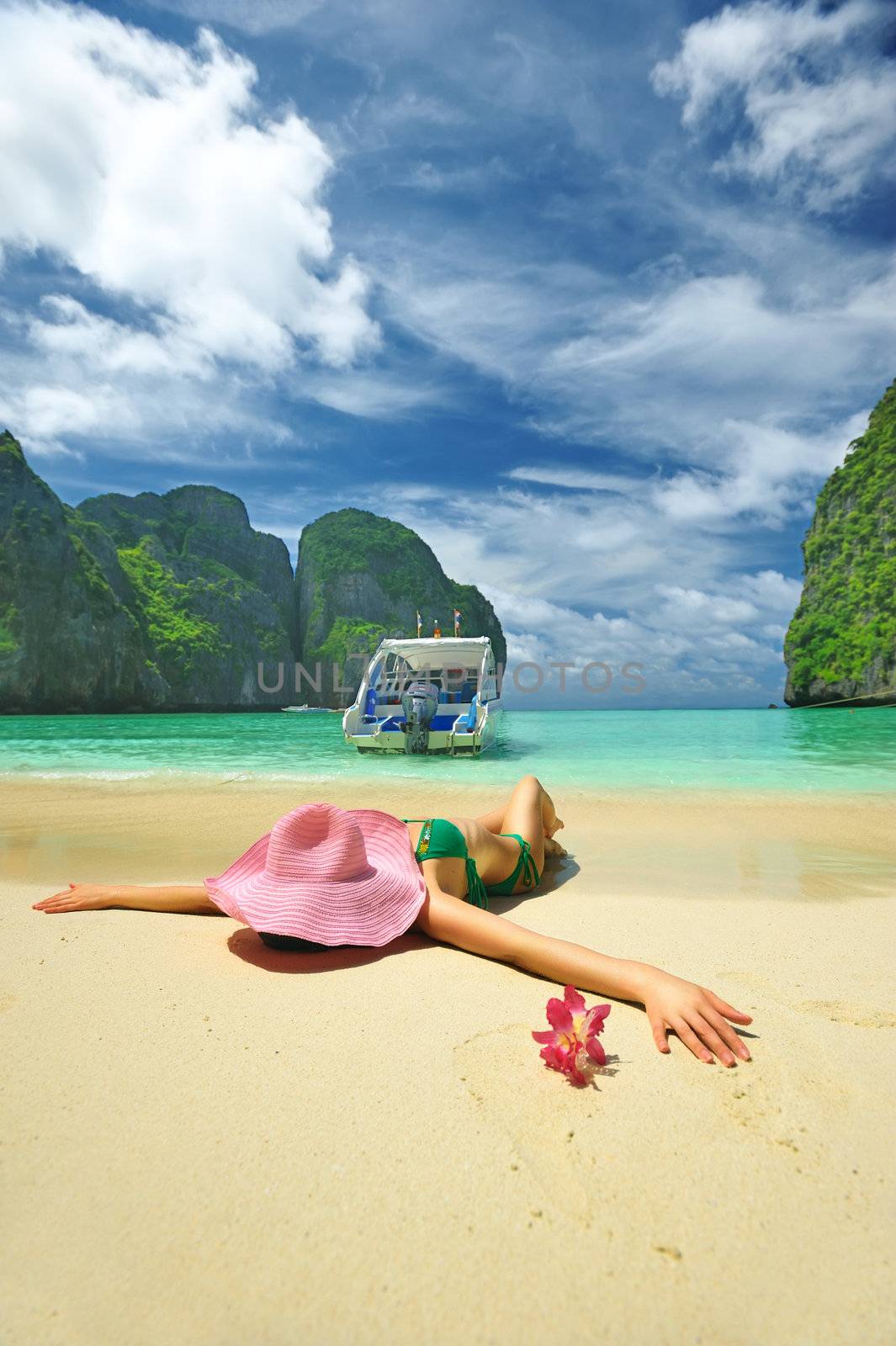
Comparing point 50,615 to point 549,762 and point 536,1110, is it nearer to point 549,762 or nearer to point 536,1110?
point 549,762

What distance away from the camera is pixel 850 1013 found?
207cm

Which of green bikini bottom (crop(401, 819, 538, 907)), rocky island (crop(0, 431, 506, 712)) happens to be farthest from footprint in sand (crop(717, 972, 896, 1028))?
rocky island (crop(0, 431, 506, 712))

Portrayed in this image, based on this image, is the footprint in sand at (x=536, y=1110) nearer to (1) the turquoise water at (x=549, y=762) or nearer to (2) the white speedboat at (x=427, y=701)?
(1) the turquoise water at (x=549, y=762)

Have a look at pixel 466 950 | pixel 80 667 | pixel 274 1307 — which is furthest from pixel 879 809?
pixel 80 667

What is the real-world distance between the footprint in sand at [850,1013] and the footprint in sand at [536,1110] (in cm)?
84

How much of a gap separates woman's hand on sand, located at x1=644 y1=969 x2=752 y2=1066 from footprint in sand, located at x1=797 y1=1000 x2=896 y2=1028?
16.5 inches

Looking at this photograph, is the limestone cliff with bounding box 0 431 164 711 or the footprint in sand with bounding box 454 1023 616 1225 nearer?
the footprint in sand with bounding box 454 1023 616 1225

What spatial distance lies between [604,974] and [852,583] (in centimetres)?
7297

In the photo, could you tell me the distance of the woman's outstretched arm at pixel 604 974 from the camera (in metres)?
1.77

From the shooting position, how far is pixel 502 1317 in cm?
99

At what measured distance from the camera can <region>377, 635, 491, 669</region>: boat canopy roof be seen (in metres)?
19.8

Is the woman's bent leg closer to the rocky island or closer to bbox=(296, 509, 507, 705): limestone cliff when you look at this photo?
the rocky island

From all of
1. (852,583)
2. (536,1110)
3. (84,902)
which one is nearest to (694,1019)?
(536,1110)

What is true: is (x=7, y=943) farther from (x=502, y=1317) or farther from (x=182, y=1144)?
(x=502, y=1317)
